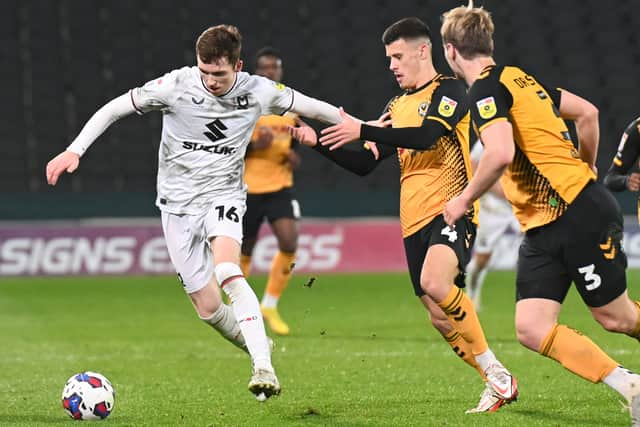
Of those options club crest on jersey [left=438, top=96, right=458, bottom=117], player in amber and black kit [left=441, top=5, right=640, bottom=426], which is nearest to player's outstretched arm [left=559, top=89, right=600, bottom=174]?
player in amber and black kit [left=441, top=5, right=640, bottom=426]

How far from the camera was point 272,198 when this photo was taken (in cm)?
1088

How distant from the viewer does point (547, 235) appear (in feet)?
17.3

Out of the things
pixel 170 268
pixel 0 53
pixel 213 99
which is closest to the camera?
pixel 213 99

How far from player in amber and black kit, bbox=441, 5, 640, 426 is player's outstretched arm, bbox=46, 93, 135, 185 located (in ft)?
6.72

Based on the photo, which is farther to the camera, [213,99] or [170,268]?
[170,268]

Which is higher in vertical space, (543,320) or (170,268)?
(543,320)

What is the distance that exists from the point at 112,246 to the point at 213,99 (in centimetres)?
973

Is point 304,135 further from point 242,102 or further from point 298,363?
point 298,363

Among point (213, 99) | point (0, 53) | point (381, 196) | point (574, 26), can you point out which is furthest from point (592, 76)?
point (213, 99)

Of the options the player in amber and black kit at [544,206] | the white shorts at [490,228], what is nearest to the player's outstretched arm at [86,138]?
the player in amber and black kit at [544,206]

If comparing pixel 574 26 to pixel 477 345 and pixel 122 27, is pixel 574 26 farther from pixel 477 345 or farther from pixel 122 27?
pixel 477 345

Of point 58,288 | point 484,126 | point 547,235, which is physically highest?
point 484,126

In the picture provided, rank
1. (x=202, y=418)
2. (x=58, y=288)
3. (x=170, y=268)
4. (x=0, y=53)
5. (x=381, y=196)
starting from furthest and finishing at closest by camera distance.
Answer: (x=0, y=53), (x=381, y=196), (x=170, y=268), (x=58, y=288), (x=202, y=418)

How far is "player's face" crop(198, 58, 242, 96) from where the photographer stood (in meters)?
6.28
